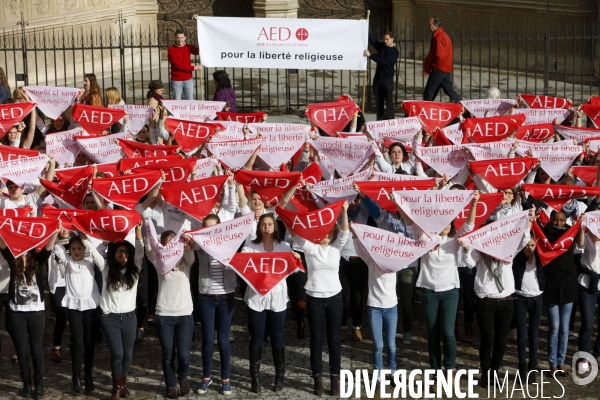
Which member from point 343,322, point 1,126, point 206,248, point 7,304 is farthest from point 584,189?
point 1,126

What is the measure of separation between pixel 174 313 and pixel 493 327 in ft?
9.70

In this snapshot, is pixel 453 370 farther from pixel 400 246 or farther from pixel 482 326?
pixel 400 246

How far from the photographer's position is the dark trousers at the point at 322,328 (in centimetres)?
1071

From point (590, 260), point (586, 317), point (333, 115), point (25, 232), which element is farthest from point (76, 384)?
point (333, 115)

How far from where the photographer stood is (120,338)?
34.5 ft

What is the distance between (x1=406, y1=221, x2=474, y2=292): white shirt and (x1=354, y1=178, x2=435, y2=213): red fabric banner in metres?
0.77

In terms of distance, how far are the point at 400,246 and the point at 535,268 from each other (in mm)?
1294

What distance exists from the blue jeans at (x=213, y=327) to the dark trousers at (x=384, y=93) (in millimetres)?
7295

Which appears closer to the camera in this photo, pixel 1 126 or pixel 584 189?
pixel 584 189

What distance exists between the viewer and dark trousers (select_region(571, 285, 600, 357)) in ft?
36.4

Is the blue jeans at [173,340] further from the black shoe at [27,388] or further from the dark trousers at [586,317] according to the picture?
the dark trousers at [586,317]

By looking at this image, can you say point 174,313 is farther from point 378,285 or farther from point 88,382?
point 378,285

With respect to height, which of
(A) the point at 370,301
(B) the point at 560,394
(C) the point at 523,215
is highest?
(C) the point at 523,215

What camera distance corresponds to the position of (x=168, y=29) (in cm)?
2400
